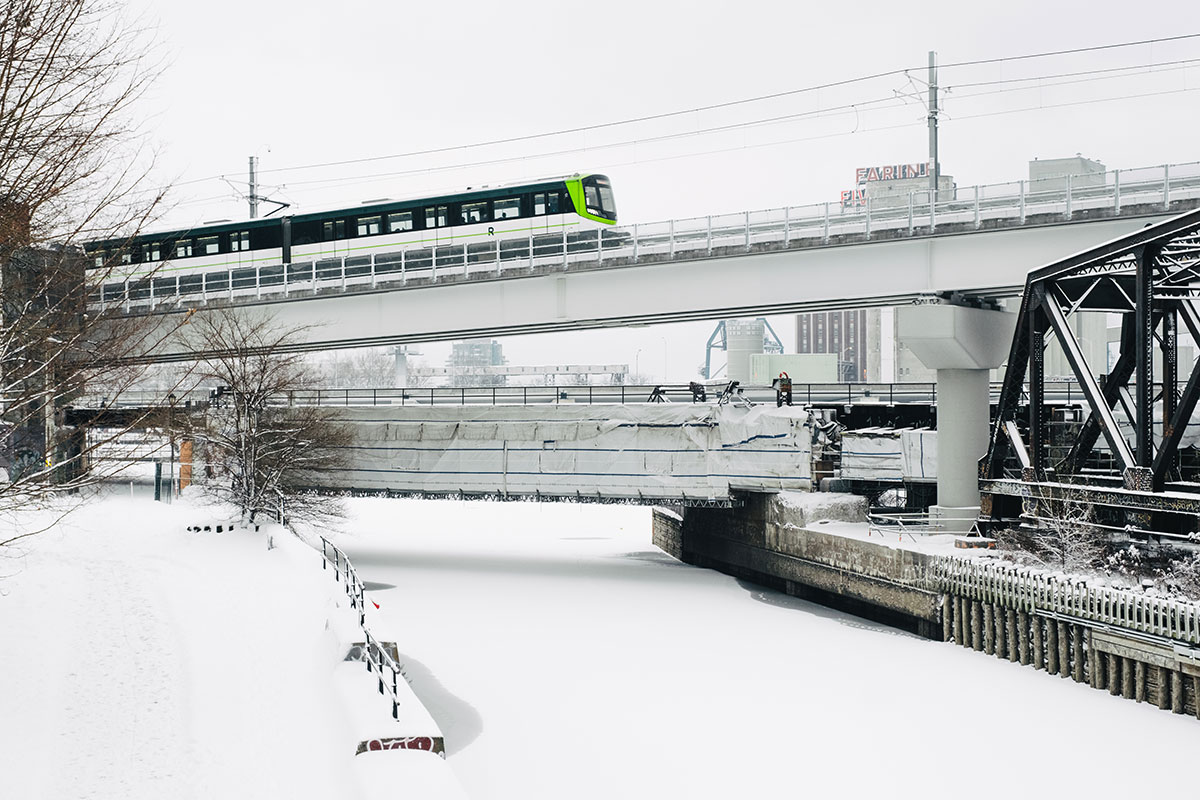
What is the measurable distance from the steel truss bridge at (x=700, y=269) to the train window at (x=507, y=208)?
123cm

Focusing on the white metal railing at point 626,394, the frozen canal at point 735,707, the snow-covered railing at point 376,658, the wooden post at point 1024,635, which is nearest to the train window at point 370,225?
the white metal railing at point 626,394

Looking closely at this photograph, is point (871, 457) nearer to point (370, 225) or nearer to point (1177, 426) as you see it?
point (1177, 426)

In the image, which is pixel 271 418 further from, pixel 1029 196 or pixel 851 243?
pixel 1029 196

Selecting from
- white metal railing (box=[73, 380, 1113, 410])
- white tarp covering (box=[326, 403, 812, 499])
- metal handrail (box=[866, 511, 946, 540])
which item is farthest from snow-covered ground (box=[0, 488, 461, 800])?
metal handrail (box=[866, 511, 946, 540])

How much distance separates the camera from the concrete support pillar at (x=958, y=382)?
32375 mm

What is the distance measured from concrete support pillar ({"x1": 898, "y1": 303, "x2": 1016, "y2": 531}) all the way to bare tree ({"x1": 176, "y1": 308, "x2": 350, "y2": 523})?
21.0 meters

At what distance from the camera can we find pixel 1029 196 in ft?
104

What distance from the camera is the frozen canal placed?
18.2 m

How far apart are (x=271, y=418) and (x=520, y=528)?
21376mm

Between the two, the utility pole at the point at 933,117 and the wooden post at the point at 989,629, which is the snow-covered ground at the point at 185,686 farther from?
the utility pole at the point at 933,117

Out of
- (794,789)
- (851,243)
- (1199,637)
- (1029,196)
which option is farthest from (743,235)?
(794,789)

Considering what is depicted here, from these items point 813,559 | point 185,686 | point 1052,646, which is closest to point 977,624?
point 1052,646

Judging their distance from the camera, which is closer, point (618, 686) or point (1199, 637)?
point (1199, 637)

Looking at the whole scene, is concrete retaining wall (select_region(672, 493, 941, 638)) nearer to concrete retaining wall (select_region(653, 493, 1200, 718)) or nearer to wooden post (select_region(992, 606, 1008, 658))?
concrete retaining wall (select_region(653, 493, 1200, 718))
